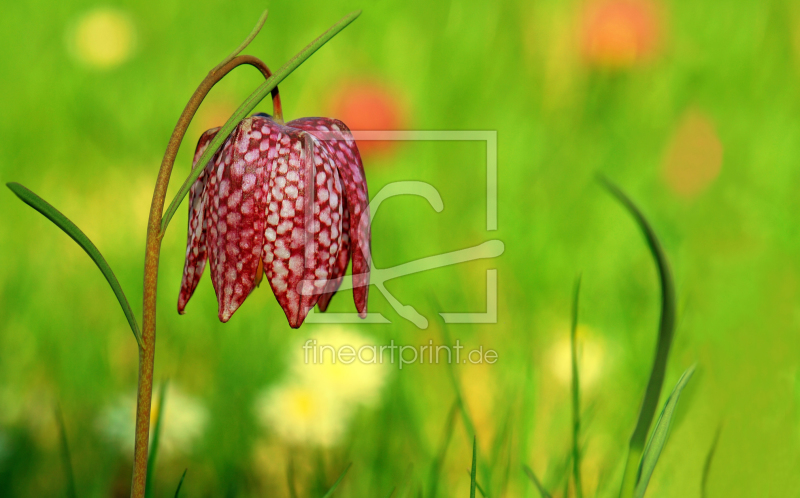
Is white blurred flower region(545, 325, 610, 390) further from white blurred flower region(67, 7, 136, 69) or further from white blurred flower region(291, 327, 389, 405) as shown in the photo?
white blurred flower region(67, 7, 136, 69)

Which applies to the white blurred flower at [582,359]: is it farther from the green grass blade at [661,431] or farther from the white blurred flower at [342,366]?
the green grass blade at [661,431]

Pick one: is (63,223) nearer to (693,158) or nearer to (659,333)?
(659,333)

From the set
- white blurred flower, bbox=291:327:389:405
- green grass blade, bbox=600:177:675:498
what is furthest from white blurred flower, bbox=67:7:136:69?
green grass blade, bbox=600:177:675:498

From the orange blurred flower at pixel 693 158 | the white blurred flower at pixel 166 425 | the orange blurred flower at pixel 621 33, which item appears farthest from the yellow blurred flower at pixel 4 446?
the orange blurred flower at pixel 621 33

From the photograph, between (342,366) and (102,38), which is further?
(102,38)

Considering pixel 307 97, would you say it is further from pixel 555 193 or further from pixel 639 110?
pixel 639 110

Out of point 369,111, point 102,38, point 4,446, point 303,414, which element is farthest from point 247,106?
point 102,38
